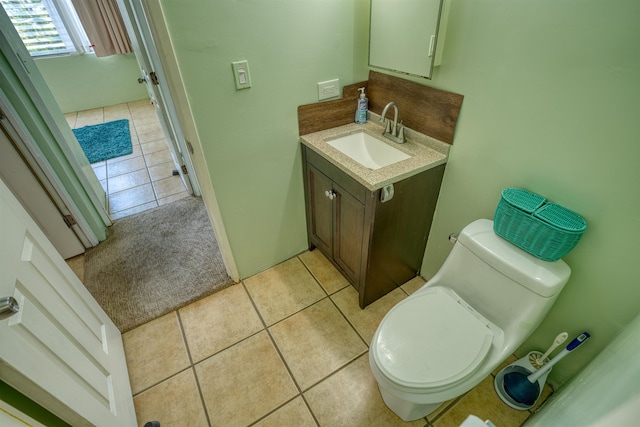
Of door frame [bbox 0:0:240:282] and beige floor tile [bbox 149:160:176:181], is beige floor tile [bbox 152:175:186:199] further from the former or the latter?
door frame [bbox 0:0:240:282]

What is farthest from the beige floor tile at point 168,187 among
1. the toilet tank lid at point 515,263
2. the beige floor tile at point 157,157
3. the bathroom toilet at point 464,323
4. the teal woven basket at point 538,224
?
the teal woven basket at point 538,224

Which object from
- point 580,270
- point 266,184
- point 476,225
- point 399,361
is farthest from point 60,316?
point 580,270

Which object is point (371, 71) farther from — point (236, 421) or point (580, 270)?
point (236, 421)

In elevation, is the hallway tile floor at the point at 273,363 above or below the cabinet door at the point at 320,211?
below

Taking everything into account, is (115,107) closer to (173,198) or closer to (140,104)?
(140,104)

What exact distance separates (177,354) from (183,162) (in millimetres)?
1570

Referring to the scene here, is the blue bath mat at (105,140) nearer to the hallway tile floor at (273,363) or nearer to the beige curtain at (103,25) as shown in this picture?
the beige curtain at (103,25)

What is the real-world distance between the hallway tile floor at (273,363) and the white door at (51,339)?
25 centimetres

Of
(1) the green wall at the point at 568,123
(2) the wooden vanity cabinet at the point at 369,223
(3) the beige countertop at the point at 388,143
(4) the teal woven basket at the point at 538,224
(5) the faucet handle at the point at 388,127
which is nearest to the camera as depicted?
(1) the green wall at the point at 568,123

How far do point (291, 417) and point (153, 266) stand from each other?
138 cm

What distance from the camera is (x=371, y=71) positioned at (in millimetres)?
1642

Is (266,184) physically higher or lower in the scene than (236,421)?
higher

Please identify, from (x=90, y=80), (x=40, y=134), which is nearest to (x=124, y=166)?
(x=40, y=134)

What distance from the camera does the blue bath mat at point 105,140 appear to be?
3.39 meters
